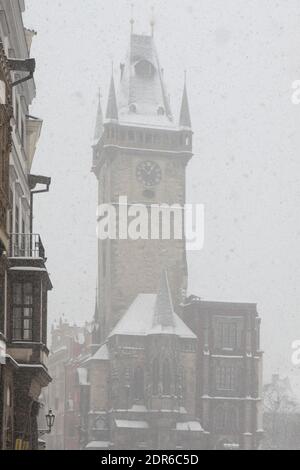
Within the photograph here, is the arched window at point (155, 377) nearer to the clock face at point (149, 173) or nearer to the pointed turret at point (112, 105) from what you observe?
the clock face at point (149, 173)

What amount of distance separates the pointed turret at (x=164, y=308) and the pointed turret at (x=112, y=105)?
18411mm

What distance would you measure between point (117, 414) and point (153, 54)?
1549 inches

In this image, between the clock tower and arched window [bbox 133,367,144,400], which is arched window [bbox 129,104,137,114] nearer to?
the clock tower

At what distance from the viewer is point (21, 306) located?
26.4 meters

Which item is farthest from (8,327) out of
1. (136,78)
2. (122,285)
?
(136,78)

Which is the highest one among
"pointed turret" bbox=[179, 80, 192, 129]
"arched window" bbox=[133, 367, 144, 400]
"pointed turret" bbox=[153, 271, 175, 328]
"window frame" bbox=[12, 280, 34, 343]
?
"pointed turret" bbox=[179, 80, 192, 129]

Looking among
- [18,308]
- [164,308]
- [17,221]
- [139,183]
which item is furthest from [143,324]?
[18,308]

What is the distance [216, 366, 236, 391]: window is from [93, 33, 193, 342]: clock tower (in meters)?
8.45

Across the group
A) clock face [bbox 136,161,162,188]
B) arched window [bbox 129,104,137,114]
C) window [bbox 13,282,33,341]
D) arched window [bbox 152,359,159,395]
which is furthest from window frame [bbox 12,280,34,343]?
arched window [bbox 129,104,137,114]

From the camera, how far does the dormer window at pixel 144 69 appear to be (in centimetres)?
10619

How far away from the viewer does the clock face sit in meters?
99.0

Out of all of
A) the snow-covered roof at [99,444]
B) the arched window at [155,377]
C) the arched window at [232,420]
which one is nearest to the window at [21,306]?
the arched window at [155,377]

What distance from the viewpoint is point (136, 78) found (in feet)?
348

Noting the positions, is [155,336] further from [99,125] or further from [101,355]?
[99,125]
